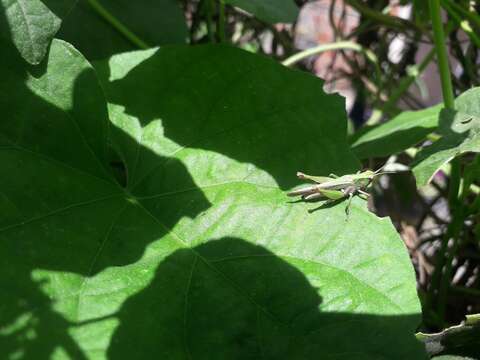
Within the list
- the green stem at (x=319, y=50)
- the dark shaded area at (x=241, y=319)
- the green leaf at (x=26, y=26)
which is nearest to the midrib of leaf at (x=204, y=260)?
the dark shaded area at (x=241, y=319)

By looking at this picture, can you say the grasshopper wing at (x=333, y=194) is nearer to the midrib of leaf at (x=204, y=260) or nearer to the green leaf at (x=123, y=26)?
the midrib of leaf at (x=204, y=260)

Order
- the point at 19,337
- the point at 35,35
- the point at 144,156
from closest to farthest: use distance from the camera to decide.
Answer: the point at 19,337
the point at 35,35
the point at 144,156

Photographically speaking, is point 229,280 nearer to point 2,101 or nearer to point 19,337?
point 19,337

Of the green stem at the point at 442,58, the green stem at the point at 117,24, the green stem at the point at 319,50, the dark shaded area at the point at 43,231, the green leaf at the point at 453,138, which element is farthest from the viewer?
the green stem at the point at 319,50

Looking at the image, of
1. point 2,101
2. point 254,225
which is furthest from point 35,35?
point 254,225

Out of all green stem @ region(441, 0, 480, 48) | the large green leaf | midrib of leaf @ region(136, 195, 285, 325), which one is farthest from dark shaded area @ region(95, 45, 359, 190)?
green stem @ region(441, 0, 480, 48)

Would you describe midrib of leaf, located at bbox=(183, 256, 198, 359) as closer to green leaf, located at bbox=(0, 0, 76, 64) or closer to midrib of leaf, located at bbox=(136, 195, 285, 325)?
midrib of leaf, located at bbox=(136, 195, 285, 325)

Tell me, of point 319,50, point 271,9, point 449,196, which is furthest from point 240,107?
point 319,50

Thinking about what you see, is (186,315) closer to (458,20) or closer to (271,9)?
(271,9)
